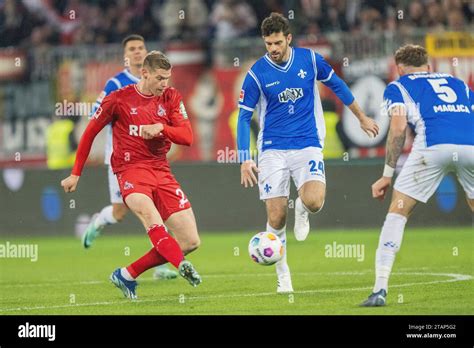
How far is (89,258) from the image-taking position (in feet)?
Result: 48.0

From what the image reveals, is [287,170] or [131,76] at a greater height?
[131,76]

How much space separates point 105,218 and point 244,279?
72.5 inches

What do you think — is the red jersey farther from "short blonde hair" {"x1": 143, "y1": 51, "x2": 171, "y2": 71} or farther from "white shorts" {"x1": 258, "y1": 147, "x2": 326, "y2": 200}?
"white shorts" {"x1": 258, "y1": 147, "x2": 326, "y2": 200}

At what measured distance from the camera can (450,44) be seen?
53.4 feet

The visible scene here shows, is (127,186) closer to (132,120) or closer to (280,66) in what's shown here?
(132,120)

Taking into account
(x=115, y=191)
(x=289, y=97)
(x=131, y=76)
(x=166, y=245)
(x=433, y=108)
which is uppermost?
(x=131, y=76)

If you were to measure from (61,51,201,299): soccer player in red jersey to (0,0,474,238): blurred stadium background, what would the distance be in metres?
6.03

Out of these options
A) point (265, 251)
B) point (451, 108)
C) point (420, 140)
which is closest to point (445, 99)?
point (451, 108)

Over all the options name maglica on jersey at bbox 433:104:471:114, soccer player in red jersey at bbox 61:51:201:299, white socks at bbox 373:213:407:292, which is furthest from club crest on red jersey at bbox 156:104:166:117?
name maglica on jersey at bbox 433:104:471:114

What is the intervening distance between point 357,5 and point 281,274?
847 cm

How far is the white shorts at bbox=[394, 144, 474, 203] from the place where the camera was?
30.0 ft

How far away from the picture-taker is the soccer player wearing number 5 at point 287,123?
10.3 m
